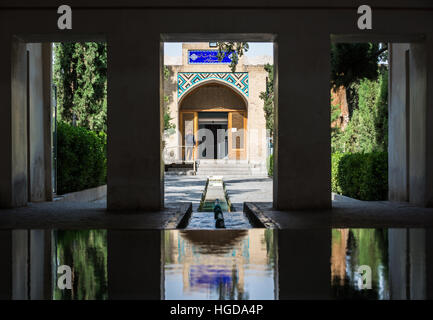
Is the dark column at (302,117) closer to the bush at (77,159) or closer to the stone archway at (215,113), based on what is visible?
the bush at (77,159)

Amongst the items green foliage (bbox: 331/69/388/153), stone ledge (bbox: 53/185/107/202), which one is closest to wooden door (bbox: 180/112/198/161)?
green foliage (bbox: 331/69/388/153)

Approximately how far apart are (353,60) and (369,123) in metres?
3.64

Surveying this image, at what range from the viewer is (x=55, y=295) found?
1.46m

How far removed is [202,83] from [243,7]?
15194 mm

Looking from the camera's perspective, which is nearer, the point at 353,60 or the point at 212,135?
the point at 353,60

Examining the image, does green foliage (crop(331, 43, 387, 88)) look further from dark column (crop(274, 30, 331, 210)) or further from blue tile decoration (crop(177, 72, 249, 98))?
blue tile decoration (crop(177, 72, 249, 98))

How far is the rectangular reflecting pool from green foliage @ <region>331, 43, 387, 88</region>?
14.0 feet

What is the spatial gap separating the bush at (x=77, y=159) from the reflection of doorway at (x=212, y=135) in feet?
41.4

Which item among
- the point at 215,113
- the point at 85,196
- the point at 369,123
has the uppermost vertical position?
the point at 215,113

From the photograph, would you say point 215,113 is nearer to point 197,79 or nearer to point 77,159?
point 197,79

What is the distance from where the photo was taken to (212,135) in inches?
887

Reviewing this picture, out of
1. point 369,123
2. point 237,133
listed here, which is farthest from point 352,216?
point 237,133

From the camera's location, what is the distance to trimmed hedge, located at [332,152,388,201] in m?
6.35
